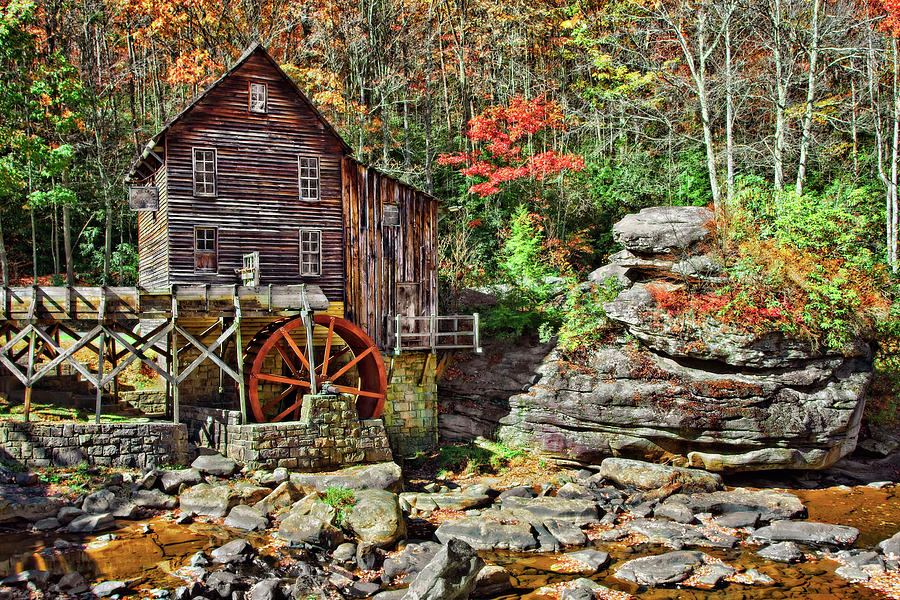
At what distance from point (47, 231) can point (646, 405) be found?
76.6 ft

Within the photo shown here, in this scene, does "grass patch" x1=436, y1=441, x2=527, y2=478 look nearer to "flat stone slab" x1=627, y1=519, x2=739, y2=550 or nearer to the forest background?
the forest background

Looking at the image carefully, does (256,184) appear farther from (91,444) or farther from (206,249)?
(91,444)

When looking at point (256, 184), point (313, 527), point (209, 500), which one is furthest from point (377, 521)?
point (256, 184)

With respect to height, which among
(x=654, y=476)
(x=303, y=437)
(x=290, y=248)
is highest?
(x=290, y=248)

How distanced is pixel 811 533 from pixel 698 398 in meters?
4.47

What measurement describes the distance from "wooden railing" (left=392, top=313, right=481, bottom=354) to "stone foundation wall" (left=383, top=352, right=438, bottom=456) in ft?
1.28

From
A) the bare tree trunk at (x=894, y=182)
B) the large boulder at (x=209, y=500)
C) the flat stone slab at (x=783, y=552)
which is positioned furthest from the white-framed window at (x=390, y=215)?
the bare tree trunk at (x=894, y=182)

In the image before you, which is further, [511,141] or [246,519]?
[511,141]

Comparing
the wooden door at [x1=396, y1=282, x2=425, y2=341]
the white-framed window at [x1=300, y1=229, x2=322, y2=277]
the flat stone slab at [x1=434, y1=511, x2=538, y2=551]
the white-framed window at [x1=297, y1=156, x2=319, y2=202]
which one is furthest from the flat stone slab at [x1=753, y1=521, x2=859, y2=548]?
the white-framed window at [x1=297, y1=156, x2=319, y2=202]

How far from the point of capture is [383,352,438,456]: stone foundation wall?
736 inches

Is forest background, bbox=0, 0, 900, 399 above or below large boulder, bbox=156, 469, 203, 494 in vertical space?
above

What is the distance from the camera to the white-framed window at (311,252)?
18.4 metres

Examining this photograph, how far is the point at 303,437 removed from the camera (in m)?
15.3

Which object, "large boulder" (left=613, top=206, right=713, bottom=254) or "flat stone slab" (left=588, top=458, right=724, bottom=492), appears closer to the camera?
"flat stone slab" (left=588, top=458, right=724, bottom=492)
